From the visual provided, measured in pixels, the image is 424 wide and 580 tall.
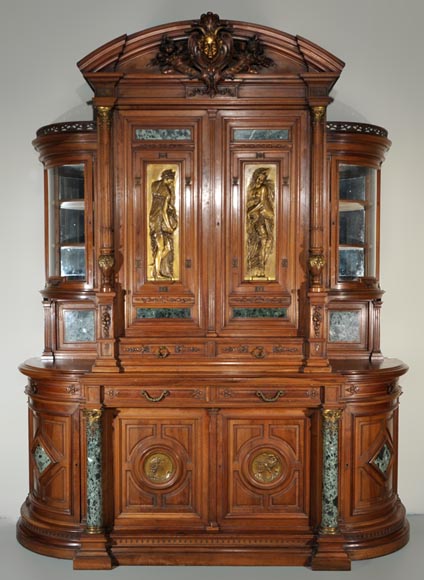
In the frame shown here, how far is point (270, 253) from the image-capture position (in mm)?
4715

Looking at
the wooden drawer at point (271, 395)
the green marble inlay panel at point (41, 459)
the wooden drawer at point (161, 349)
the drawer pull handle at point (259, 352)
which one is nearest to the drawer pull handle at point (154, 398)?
the wooden drawer at point (161, 349)

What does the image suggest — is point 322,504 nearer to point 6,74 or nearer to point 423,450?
point 423,450

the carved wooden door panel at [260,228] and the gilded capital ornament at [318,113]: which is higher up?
the gilded capital ornament at [318,113]

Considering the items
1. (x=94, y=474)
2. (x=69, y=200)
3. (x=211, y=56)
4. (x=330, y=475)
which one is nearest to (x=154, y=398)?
(x=94, y=474)

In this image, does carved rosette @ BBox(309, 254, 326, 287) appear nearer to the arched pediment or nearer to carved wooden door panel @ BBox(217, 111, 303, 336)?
carved wooden door panel @ BBox(217, 111, 303, 336)

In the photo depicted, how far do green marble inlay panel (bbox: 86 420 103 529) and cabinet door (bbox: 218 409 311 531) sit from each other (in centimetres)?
79

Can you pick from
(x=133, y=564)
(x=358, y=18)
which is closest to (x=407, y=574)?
(x=133, y=564)

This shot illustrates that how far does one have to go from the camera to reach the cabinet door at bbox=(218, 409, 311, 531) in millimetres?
4680

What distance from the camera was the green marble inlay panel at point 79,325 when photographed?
17.2ft

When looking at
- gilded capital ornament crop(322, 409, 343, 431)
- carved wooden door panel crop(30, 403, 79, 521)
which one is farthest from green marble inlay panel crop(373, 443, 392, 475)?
carved wooden door panel crop(30, 403, 79, 521)

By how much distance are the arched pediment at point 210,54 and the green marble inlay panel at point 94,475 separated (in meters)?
2.35

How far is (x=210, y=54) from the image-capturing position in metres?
4.53

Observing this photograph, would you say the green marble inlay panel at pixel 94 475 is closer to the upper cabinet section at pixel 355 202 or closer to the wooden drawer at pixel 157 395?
the wooden drawer at pixel 157 395

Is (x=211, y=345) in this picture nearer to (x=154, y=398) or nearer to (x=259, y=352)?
(x=259, y=352)
